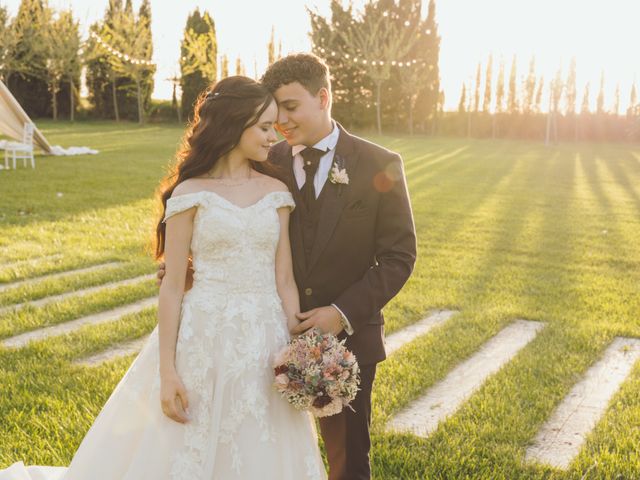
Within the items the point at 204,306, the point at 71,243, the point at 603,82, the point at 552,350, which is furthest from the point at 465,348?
the point at 603,82

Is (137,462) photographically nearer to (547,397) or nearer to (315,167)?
(315,167)

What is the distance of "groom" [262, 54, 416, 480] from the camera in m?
2.83

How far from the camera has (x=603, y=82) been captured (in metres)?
53.1

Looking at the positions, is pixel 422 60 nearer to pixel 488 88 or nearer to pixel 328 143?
pixel 488 88

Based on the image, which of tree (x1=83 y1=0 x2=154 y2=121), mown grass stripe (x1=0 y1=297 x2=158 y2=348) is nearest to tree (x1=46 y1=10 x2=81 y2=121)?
tree (x1=83 y1=0 x2=154 y2=121)

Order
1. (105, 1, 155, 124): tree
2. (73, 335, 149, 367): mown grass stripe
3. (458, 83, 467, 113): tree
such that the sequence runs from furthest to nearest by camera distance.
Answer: (458, 83, 467, 113): tree
(105, 1, 155, 124): tree
(73, 335, 149, 367): mown grass stripe

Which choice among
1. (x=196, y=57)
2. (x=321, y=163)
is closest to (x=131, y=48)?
(x=196, y=57)

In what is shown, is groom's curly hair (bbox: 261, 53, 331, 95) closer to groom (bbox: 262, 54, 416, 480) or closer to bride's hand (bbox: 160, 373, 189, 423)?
groom (bbox: 262, 54, 416, 480)

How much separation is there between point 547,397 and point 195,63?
125ft

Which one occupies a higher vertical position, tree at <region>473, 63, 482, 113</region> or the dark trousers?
tree at <region>473, 63, 482, 113</region>

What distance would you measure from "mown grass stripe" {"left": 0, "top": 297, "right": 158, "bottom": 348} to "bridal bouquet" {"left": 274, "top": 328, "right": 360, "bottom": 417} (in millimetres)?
3546

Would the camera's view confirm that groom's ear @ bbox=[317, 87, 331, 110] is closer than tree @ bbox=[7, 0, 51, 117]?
Yes

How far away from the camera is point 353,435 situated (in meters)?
3.07

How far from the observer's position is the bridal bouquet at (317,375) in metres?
2.47
